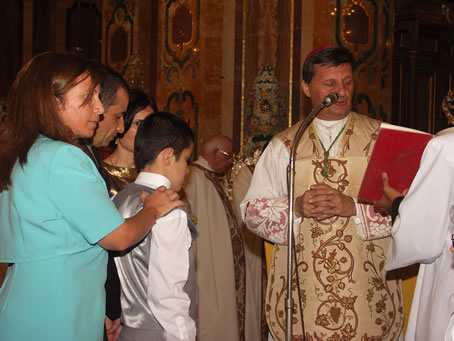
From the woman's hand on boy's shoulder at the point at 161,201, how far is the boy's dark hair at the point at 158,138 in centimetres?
23

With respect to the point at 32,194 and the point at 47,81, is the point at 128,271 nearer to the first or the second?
the point at 32,194

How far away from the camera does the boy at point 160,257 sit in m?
2.01

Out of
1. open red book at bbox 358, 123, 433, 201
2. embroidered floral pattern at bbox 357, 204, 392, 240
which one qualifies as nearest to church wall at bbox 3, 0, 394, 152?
embroidered floral pattern at bbox 357, 204, 392, 240

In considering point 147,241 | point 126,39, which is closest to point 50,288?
point 147,241

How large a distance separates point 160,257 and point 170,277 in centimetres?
8

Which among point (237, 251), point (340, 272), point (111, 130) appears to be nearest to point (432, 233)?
point (340, 272)

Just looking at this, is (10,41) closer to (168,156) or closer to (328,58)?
(328,58)

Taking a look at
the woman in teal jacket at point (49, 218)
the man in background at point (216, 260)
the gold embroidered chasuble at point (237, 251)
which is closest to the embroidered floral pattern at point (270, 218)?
the woman in teal jacket at point (49, 218)

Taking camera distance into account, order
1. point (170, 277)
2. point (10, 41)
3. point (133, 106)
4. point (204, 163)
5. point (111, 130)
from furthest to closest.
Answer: point (10, 41) → point (204, 163) → point (133, 106) → point (111, 130) → point (170, 277)

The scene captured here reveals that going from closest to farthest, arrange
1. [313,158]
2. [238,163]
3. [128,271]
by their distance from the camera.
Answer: [128,271], [313,158], [238,163]

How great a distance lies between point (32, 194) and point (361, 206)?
1.58 metres

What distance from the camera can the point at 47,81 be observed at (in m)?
1.84

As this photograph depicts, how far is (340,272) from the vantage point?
2.81 metres

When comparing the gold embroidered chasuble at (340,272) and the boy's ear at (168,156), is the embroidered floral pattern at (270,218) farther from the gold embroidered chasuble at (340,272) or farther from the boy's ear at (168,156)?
the boy's ear at (168,156)
